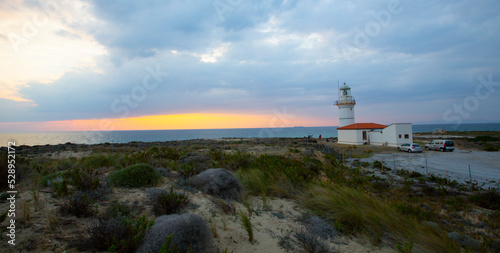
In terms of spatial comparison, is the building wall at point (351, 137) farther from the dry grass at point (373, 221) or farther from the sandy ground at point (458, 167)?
the dry grass at point (373, 221)

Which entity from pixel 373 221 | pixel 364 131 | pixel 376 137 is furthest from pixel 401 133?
A: pixel 373 221

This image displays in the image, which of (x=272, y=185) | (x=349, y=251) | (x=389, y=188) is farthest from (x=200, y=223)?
(x=389, y=188)

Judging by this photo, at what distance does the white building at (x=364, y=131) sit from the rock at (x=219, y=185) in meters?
32.5

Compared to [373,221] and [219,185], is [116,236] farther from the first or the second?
[373,221]

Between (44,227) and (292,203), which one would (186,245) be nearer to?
(44,227)

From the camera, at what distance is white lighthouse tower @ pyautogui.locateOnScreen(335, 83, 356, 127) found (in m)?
41.2

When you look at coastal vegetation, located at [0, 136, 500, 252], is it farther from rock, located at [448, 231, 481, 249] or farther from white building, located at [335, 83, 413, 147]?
white building, located at [335, 83, 413, 147]

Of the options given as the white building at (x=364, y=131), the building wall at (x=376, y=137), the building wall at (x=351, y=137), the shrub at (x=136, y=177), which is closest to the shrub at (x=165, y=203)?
the shrub at (x=136, y=177)

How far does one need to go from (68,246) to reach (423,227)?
583 cm

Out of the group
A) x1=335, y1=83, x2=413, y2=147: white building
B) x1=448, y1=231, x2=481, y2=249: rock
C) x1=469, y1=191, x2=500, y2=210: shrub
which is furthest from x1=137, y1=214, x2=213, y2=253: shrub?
x1=335, y1=83, x2=413, y2=147: white building

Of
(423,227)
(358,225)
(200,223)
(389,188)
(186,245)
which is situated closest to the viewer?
(186,245)

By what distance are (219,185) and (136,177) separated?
2392 mm

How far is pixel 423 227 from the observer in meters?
4.23

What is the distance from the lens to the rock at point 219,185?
579 centimetres
